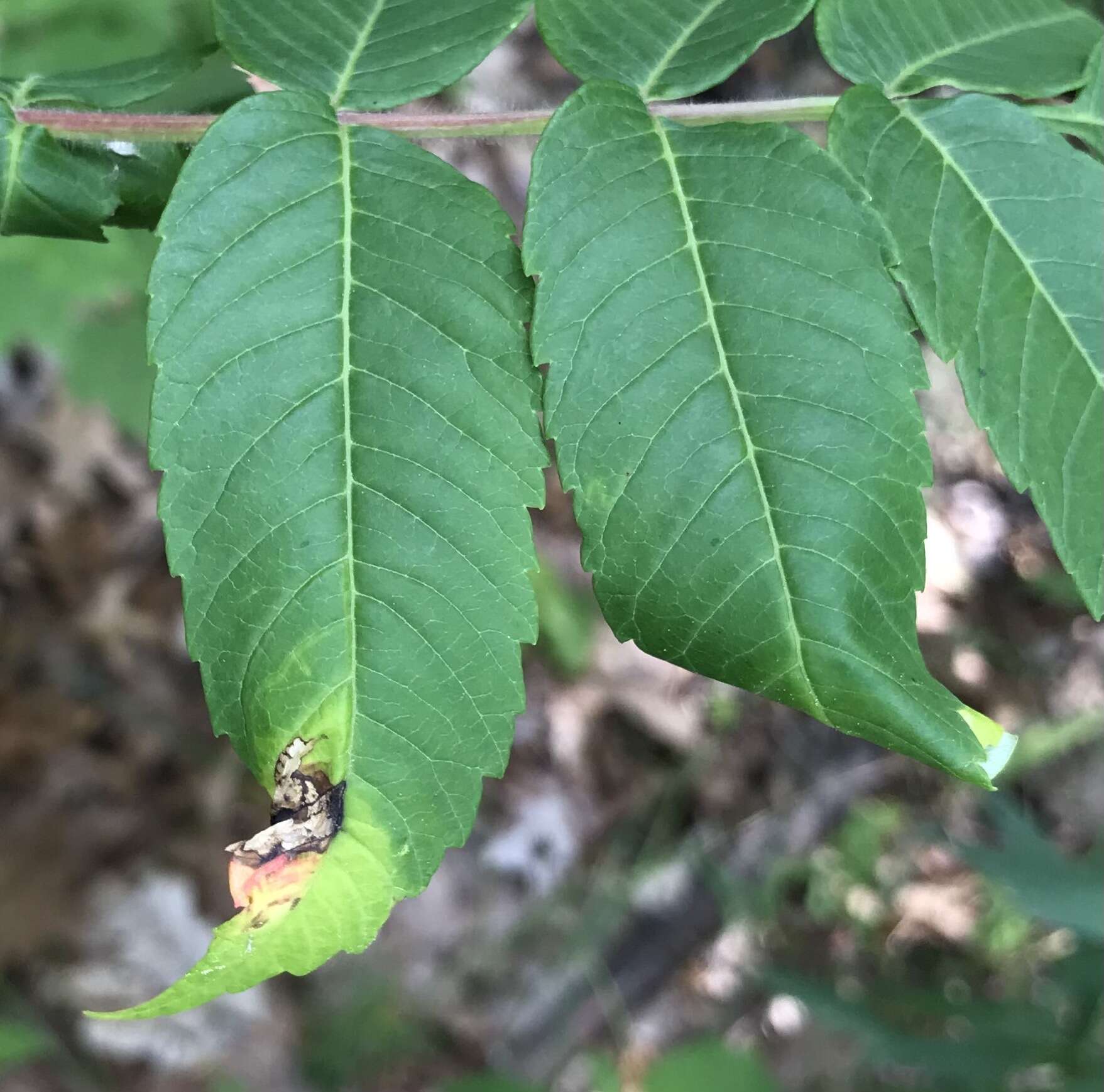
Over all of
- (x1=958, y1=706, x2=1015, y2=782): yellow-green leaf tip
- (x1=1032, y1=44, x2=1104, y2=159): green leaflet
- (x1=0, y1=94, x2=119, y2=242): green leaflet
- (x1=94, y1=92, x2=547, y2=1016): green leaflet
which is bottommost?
(x1=958, y1=706, x2=1015, y2=782): yellow-green leaf tip

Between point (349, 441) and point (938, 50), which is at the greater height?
point (938, 50)

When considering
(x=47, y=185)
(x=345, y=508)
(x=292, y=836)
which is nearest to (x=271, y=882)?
(x=292, y=836)

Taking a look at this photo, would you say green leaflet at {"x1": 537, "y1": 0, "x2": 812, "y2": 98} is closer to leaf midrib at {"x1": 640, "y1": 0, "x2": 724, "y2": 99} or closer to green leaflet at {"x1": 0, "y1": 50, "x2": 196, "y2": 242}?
leaf midrib at {"x1": 640, "y1": 0, "x2": 724, "y2": 99}

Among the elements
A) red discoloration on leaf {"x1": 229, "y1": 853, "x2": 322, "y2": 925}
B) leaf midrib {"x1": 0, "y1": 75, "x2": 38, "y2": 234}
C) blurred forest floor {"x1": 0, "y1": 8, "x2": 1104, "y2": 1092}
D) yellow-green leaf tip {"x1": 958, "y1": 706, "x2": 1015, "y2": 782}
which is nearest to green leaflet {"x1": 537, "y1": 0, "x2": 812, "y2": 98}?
leaf midrib {"x1": 0, "y1": 75, "x2": 38, "y2": 234}

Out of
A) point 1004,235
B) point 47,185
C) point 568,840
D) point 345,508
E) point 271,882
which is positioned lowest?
point 568,840

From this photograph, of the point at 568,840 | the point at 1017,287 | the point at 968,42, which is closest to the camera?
the point at 1017,287

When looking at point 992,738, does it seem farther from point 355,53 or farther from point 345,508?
point 355,53

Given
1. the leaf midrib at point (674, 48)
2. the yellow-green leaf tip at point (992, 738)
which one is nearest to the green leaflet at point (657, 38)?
the leaf midrib at point (674, 48)

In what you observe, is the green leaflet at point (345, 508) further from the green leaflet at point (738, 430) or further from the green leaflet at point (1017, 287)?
the green leaflet at point (1017, 287)
